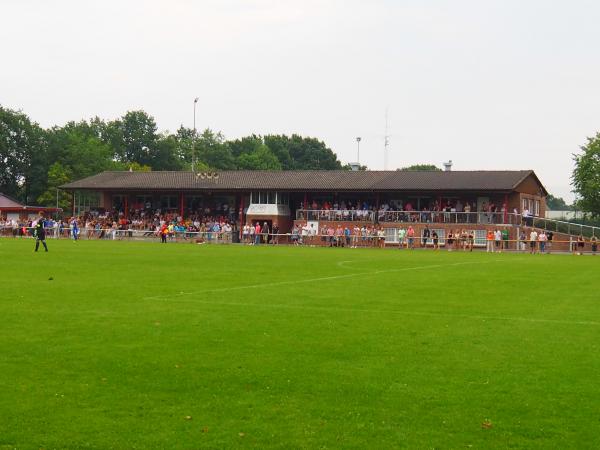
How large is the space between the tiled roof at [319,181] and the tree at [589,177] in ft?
30.1

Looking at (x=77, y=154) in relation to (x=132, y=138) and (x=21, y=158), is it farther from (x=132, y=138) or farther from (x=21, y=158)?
(x=132, y=138)

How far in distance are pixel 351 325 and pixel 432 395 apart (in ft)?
16.9

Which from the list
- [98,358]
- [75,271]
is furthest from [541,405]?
[75,271]

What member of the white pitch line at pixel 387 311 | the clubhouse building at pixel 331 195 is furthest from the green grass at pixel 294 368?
the clubhouse building at pixel 331 195

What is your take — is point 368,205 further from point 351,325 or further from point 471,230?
point 351,325

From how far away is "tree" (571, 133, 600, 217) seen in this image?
7744 centimetres

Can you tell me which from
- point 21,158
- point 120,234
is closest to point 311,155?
point 21,158

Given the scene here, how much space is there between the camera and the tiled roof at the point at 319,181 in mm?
69562

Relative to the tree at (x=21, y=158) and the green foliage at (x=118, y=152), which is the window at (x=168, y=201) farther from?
the tree at (x=21, y=158)

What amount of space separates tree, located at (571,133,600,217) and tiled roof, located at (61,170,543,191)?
916cm

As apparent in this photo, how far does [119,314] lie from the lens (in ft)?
49.4

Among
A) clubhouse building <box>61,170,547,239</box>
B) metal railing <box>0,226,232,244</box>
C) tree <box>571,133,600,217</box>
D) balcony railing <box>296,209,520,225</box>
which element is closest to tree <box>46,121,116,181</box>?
clubhouse building <box>61,170,547,239</box>

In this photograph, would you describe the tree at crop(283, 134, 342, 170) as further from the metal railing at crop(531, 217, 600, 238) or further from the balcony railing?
the metal railing at crop(531, 217, 600, 238)

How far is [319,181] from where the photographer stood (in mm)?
75250
